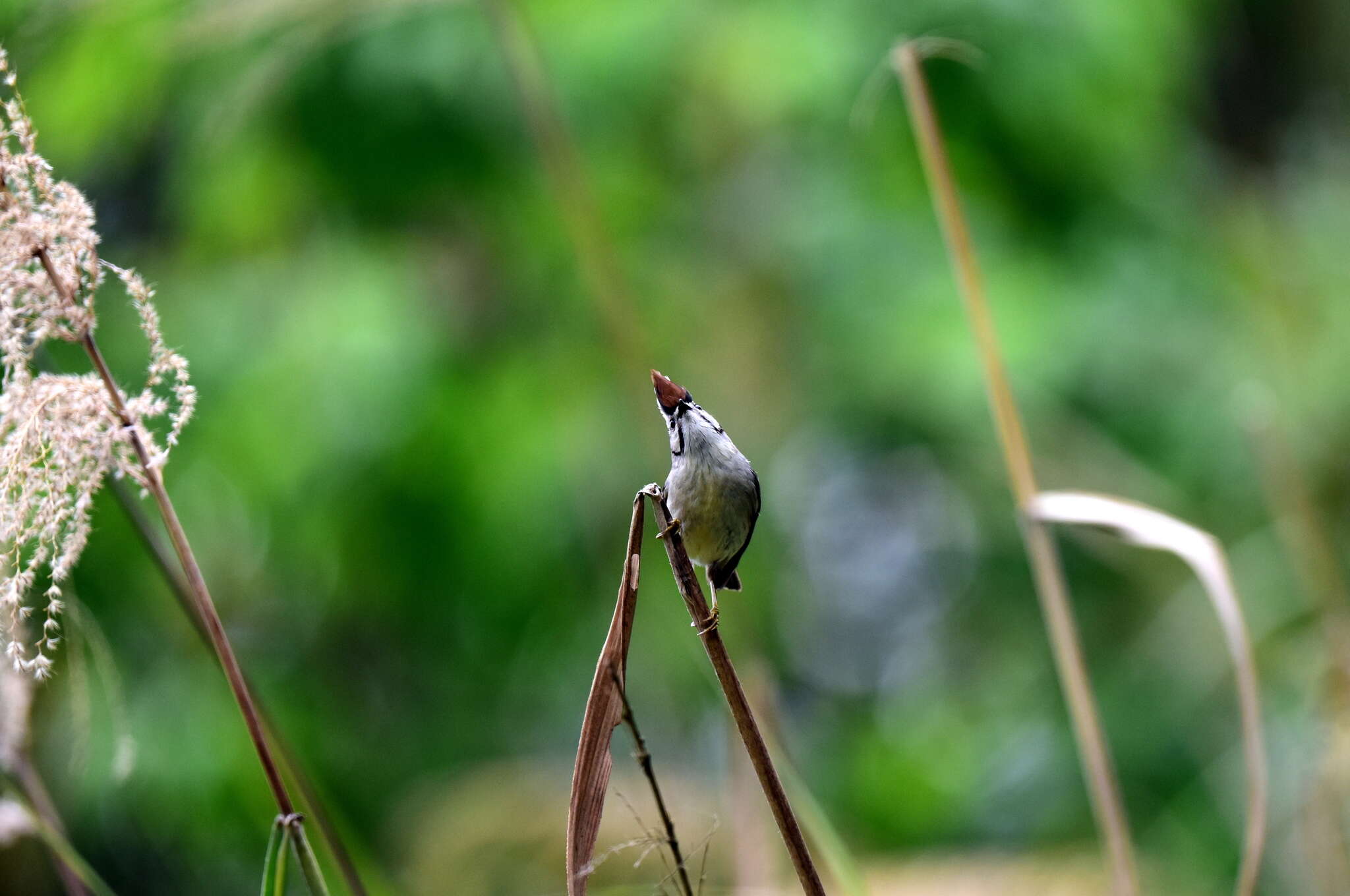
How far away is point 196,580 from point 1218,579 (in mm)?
993

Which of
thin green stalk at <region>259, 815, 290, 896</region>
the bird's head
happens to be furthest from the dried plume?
the bird's head

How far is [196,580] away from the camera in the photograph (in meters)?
0.76

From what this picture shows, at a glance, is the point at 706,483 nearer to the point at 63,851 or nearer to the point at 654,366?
the point at 63,851

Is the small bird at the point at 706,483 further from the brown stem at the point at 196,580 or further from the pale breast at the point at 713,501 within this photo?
the brown stem at the point at 196,580

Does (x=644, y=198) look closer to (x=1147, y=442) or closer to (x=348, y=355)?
(x=348, y=355)

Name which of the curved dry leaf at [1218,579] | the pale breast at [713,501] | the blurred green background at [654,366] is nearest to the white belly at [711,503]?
the pale breast at [713,501]

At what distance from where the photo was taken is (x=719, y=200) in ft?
15.8

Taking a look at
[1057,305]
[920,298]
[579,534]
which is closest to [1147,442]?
[1057,305]

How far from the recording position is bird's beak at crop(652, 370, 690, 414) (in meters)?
1.08

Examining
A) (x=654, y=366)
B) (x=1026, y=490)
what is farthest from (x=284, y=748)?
(x=654, y=366)

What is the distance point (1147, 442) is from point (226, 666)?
4879mm

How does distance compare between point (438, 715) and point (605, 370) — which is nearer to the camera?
point (605, 370)

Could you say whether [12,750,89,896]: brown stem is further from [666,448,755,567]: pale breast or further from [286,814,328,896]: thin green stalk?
[666,448,755,567]: pale breast

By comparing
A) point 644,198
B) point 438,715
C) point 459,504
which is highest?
point 644,198
